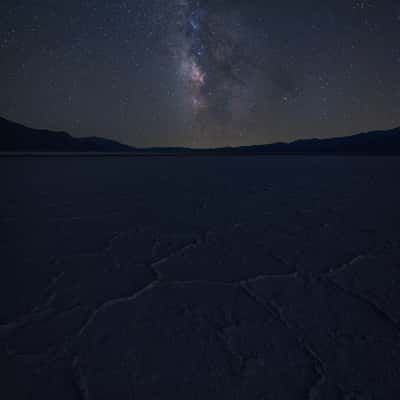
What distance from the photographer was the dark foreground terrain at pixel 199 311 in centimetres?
74

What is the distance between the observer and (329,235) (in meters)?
2.07

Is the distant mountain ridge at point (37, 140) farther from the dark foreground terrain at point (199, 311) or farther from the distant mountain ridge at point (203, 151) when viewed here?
the dark foreground terrain at point (199, 311)

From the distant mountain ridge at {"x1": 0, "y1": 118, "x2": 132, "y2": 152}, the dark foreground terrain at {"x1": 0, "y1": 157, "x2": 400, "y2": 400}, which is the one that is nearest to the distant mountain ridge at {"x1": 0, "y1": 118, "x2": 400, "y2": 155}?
the distant mountain ridge at {"x1": 0, "y1": 118, "x2": 132, "y2": 152}

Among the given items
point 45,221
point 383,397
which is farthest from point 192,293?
point 45,221

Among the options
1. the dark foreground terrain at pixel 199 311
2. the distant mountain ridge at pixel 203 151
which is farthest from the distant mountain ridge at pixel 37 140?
the dark foreground terrain at pixel 199 311

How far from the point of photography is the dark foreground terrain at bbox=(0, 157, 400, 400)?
2.44ft

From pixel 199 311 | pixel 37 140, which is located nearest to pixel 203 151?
pixel 37 140

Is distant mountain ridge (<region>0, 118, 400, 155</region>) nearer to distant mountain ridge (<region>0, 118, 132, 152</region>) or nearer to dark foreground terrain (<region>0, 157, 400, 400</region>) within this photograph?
distant mountain ridge (<region>0, 118, 132, 152</region>)

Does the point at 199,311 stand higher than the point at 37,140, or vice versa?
the point at 37,140

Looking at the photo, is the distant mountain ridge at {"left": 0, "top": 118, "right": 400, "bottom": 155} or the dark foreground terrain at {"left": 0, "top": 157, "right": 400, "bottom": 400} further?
the distant mountain ridge at {"left": 0, "top": 118, "right": 400, "bottom": 155}

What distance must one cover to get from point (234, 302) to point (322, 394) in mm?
478

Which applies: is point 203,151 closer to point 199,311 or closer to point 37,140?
point 37,140

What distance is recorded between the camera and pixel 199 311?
1.08m

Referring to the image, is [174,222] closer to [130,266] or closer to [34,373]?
[130,266]
